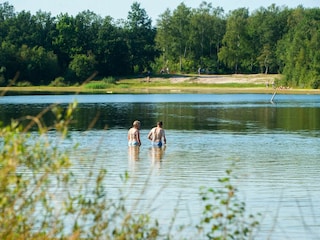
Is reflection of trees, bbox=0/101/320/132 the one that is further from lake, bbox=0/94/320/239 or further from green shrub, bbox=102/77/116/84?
green shrub, bbox=102/77/116/84

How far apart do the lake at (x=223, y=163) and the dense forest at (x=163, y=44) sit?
6970 cm

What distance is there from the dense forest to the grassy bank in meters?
3.40

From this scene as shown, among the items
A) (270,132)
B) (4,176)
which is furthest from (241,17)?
(4,176)

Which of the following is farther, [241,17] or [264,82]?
[241,17]

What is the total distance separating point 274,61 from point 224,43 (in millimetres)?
13359

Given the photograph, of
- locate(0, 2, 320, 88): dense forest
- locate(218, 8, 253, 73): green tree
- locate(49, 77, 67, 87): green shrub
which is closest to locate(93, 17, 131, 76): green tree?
locate(0, 2, 320, 88): dense forest

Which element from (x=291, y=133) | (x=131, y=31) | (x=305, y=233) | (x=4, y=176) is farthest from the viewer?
(x=131, y=31)

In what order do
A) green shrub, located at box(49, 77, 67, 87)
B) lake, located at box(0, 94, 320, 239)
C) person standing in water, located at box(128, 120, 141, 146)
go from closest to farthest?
lake, located at box(0, 94, 320, 239) < person standing in water, located at box(128, 120, 141, 146) < green shrub, located at box(49, 77, 67, 87)

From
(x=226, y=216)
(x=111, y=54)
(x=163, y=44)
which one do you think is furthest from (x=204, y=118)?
(x=163, y=44)

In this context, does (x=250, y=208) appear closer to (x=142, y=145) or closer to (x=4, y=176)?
(x=4, y=176)

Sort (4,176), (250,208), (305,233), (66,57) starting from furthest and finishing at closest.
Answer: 1. (66,57)
2. (250,208)
3. (305,233)
4. (4,176)

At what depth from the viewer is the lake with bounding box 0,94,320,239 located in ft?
57.9

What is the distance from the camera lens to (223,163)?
1095 inches

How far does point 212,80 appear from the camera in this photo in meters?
134
